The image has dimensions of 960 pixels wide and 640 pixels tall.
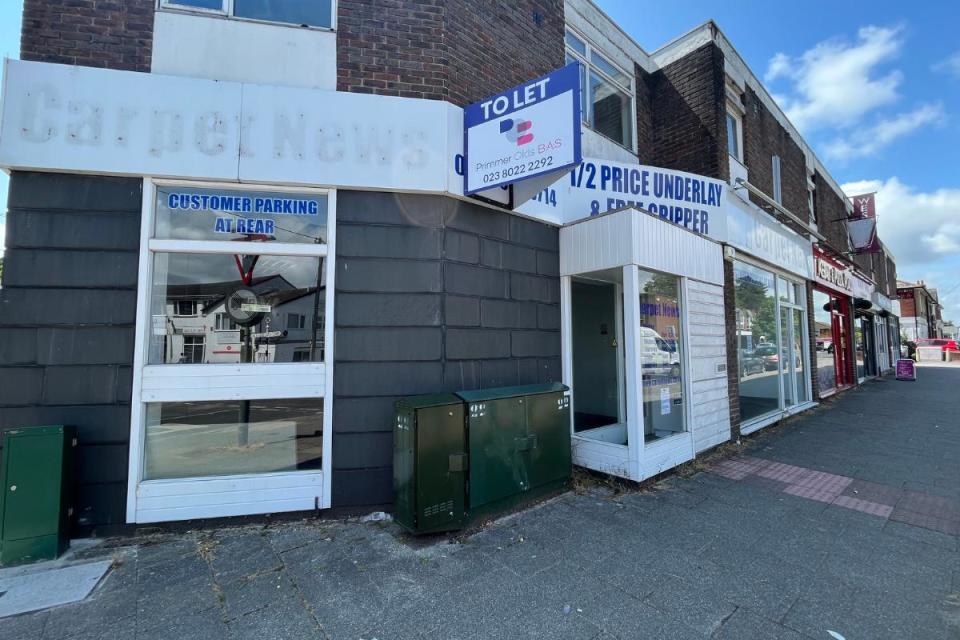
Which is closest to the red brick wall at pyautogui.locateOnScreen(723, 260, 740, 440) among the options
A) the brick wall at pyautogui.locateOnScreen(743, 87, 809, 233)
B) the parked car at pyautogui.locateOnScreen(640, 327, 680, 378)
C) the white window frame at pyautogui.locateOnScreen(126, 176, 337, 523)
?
the parked car at pyautogui.locateOnScreen(640, 327, 680, 378)

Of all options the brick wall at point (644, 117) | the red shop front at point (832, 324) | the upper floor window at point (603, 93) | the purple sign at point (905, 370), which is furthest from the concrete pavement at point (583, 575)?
the purple sign at point (905, 370)

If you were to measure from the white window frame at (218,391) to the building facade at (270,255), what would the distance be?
0.06 ft

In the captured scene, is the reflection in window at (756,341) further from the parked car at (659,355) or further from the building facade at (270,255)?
the building facade at (270,255)

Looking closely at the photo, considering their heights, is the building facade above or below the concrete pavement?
above

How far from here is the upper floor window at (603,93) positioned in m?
7.25

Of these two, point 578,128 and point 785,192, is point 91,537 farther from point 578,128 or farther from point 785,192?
point 785,192

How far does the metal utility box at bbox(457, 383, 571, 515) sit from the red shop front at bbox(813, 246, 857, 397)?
32.7 feet

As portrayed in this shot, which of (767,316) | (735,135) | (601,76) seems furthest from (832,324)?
(601,76)

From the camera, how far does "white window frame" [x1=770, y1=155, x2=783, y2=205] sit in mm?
10674

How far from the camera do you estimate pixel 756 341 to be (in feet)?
27.3

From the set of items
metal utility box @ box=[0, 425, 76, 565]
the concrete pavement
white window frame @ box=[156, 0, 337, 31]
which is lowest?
the concrete pavement

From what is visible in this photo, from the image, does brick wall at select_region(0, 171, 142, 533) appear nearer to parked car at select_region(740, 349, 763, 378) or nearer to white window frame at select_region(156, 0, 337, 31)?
white window frame at select_region(156, 0, 337, 31)

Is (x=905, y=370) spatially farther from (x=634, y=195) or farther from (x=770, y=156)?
(x=634, y=195)

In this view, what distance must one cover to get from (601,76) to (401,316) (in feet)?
20.6
